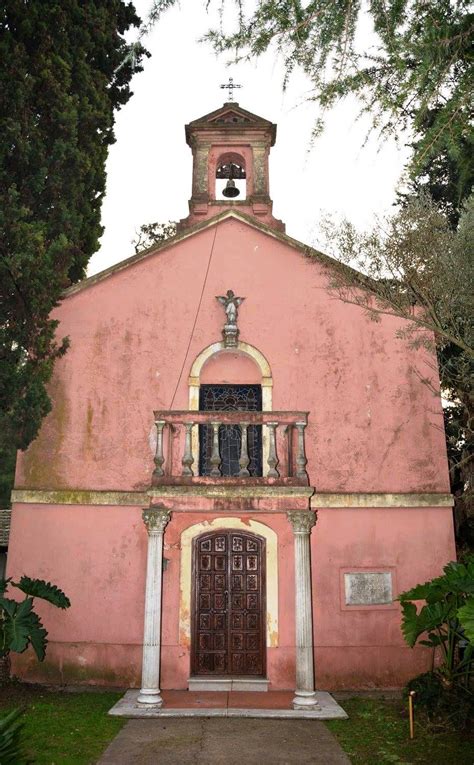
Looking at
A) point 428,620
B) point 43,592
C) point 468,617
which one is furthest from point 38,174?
point 428,620

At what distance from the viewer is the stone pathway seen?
7727 millimetres

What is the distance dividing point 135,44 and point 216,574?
9750 mm

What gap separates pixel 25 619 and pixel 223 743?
3.78 m

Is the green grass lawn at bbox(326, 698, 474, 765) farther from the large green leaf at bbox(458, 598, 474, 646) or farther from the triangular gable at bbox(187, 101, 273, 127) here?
the triangular gable at bbox(187, 101, 273, 127)

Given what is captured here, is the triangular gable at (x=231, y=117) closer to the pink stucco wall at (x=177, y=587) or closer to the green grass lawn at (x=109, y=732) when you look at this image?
the pink stucco wall at (x=177, y=587)

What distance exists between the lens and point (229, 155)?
1451cm

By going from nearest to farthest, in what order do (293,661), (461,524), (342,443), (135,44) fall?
(135,44), (293,661), (342,443), (461,524)

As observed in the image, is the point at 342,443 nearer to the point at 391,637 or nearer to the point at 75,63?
the point at 391,637

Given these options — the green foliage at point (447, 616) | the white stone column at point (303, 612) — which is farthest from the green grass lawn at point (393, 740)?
the green foliage at point (447, 616)

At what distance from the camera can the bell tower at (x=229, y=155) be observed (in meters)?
14.1

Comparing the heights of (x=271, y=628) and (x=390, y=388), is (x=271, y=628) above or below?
below

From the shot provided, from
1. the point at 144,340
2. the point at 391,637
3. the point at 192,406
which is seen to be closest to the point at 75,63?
the point at 144,340

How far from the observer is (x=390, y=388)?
12.3 m

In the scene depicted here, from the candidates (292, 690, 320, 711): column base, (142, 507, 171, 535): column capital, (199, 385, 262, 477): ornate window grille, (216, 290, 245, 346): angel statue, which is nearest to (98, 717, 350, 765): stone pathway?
(292, 690, 320, 711): column base
